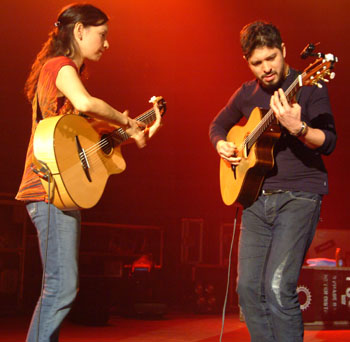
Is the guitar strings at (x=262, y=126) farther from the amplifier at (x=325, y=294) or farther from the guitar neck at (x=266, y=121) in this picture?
the amplifier at (x=325, y=294)

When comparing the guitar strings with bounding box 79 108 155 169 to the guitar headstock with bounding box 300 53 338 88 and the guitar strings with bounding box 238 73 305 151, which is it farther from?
the guitar headstock with bounding box 300 53 338 88

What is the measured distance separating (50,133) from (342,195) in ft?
21.5

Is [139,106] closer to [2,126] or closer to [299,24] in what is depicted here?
[2,126]

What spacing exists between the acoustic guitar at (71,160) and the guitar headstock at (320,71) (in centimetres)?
117

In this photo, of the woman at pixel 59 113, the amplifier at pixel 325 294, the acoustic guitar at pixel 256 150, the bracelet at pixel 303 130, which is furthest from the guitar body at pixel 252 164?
the amplifier at pixel 325 294

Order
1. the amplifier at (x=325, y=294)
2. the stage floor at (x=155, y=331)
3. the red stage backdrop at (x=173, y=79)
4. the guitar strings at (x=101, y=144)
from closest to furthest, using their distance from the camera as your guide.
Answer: the guitar strings at (x=101, y=144)
the stage floor at (x=155, y=331)
the amplifier at (x=325, y=294)
the red stage backdrop at (x=173, y=79)

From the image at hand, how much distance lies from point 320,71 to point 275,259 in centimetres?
98

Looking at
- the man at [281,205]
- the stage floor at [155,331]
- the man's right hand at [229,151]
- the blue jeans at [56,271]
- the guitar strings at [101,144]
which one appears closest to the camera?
the blue jeans at [56,271]

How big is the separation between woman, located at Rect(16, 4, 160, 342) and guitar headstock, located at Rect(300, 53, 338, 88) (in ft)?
3.20

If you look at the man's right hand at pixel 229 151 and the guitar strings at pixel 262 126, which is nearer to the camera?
A: the guitar strings at pixel 262 126

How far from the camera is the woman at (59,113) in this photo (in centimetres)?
241

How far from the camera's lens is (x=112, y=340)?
4781 mm

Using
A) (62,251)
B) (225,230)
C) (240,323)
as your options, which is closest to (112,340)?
(240,323)

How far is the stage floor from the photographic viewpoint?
488 cm
